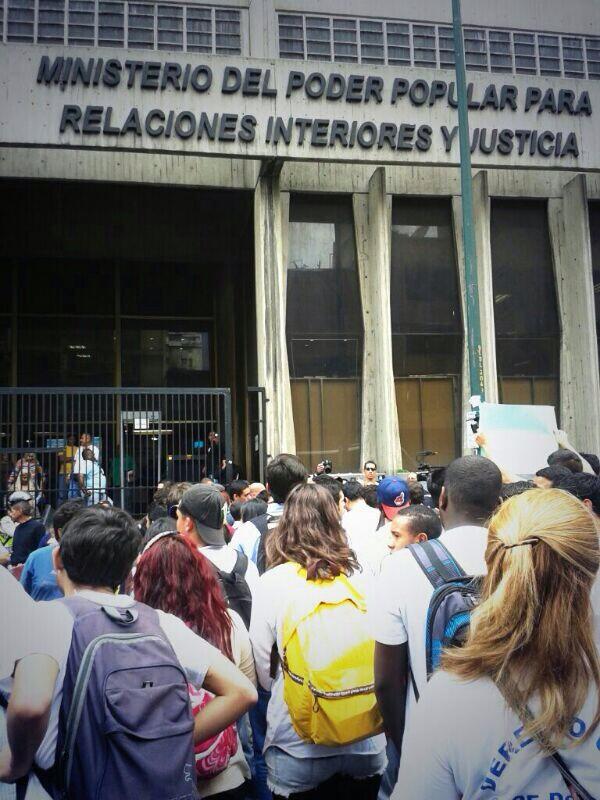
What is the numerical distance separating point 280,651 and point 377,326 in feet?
49.7

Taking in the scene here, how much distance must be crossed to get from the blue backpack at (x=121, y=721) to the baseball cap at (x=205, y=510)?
1.88 m

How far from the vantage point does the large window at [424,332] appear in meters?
18.5

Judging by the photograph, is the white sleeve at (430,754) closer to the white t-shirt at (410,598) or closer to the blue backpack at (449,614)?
the blue backpack at (449,614)

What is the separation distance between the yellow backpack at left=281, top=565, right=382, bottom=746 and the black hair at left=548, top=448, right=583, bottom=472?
3460 millimetres

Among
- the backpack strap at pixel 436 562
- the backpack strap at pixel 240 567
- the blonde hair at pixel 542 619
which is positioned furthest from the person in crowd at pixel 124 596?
the backpack strap at pixel 240 567

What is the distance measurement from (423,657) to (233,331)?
61.2ft

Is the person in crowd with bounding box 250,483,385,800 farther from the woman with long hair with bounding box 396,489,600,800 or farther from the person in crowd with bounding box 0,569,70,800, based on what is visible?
the woman with long hair with bounding box 396,489,600,800

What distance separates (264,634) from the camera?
10.8ft

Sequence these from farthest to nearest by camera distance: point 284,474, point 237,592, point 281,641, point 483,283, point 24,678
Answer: point 483,283 → point 284,474 → point 237,592 → point 281,641 → point 24,678

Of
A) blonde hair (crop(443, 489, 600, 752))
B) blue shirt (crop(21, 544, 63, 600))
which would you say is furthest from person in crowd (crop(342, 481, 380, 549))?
blonde hair (crop(443, 489, 600, 752))

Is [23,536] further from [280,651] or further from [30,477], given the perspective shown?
[280,651]

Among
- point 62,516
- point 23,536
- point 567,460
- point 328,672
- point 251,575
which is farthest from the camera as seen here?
point 23,536

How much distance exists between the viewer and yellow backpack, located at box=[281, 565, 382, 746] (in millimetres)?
2930

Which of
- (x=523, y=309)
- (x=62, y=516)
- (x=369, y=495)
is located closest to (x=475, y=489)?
(x=62, y=516)
